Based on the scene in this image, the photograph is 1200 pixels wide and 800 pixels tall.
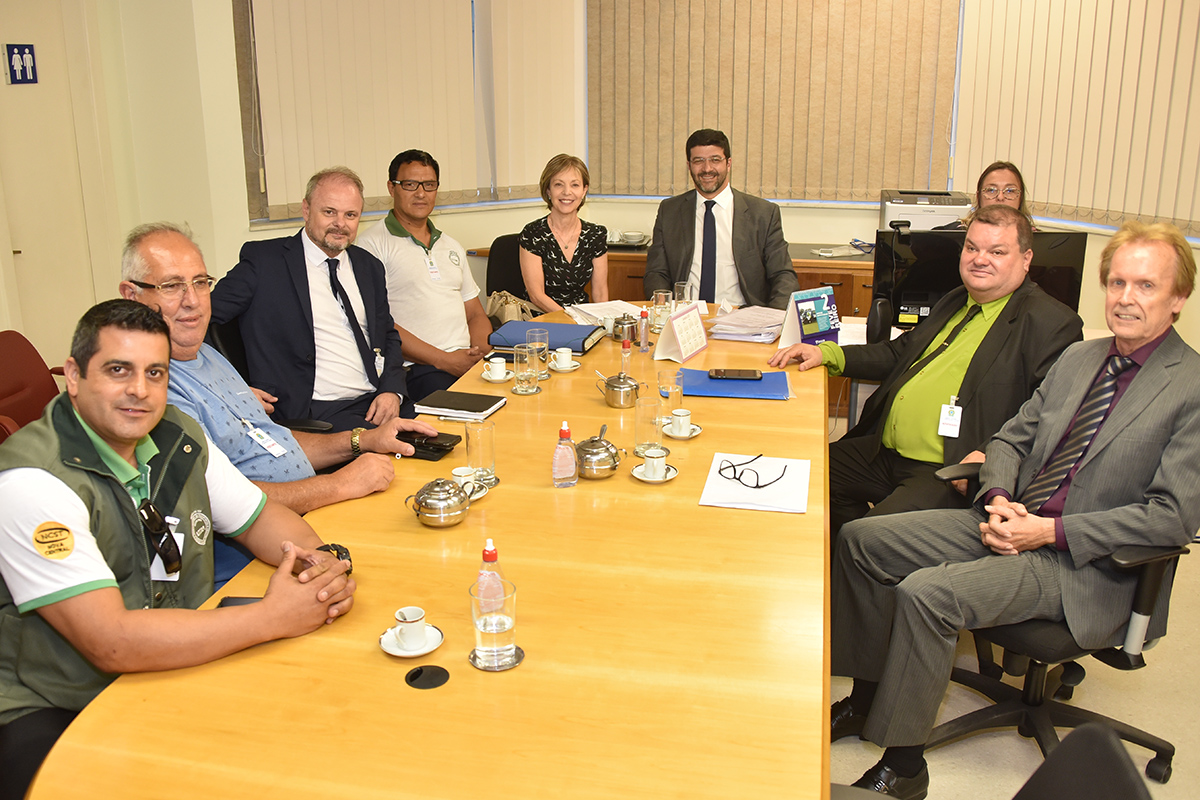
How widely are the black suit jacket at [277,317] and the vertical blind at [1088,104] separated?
395cm

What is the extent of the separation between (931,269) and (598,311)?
1.38 metres

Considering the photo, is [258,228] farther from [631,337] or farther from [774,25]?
[774,25]

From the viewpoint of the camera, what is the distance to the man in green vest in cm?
145

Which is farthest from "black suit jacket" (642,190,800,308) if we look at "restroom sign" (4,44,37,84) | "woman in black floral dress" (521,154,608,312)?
"restroom sign" (4,44,37,84)

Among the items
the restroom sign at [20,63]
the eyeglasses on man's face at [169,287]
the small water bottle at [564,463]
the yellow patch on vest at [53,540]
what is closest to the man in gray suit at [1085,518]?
the small water bottle at [564,463]

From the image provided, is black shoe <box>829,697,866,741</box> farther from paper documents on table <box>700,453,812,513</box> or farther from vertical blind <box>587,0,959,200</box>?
vertical blind <box>587,0,959,200</box>

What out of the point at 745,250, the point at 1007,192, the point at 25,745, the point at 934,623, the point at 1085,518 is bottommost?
the point at 934,623

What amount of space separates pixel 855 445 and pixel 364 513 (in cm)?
180

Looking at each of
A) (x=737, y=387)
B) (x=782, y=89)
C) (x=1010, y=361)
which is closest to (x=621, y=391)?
(x=737, y=387)

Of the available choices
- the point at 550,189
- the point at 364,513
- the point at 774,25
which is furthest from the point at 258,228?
the point at 774,25

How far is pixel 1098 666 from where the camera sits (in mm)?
2895

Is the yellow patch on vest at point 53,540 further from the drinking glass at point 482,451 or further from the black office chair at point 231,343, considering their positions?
the black office chair at point 231,343

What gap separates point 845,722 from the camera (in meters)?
2.49

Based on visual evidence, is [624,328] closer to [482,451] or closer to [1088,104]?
[482,451]
